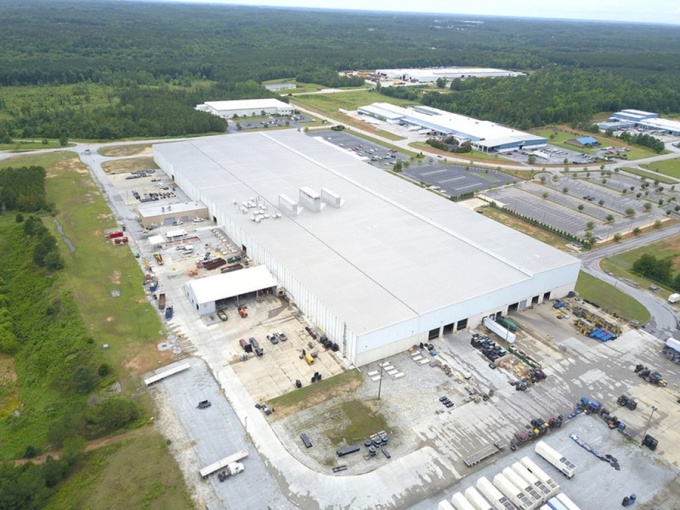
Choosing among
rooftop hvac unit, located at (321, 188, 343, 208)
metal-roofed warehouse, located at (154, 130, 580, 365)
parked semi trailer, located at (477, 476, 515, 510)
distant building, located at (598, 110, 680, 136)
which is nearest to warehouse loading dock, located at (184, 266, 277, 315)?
metal-roofed warehouse, located at (154, 130, 580, 365)

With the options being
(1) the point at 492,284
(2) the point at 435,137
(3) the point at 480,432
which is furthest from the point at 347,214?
(2) the point at 435,137

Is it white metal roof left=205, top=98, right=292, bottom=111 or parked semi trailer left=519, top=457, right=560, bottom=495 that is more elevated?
white metal roof left=205, top=98, right=292, bottom=111

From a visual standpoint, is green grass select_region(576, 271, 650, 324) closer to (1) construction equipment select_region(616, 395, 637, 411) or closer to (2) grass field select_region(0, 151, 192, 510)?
(1) construction equipment select_region(616, 395, 637, 411)

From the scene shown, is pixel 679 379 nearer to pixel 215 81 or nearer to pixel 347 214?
pixel 347 214

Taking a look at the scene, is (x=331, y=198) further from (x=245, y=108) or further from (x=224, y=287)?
(x=245, y=108)

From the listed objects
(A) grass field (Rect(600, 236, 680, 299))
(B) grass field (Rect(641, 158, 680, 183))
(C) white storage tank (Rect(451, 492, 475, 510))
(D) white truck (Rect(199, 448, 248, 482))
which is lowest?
(B) grass field (Rect(641, 158, 680, 183))
